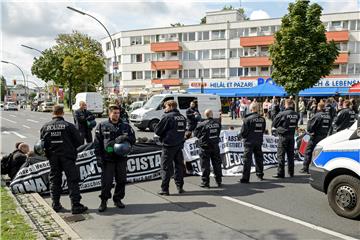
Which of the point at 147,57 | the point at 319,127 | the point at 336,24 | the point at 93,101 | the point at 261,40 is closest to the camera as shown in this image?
the point at 319,127

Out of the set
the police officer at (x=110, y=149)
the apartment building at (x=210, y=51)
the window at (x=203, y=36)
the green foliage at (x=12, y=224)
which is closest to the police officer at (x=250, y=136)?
the police officer at (x=110, y=149)

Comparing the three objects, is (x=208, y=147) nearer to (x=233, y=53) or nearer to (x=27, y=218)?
(x=27, y=218)

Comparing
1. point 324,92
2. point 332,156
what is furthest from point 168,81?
point 332,156

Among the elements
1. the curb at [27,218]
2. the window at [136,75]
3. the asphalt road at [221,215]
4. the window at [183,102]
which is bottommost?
the asphalt road at [221,215]

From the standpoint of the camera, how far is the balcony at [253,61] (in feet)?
172

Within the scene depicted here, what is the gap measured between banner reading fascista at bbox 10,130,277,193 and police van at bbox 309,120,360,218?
11.6 ft

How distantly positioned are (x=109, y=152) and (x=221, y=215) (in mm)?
2129

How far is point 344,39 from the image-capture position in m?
47.8

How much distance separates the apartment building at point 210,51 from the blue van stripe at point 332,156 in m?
41.9

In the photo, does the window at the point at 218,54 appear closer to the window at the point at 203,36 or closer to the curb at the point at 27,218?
the window at the point at 203,36

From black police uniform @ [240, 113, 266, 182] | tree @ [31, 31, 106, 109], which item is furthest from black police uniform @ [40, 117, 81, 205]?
tree @ [31, 31, 106, 109]

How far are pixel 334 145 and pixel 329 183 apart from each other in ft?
2.08

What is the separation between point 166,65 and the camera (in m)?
59.0

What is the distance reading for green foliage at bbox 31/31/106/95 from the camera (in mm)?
49688
